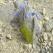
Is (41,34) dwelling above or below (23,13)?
below

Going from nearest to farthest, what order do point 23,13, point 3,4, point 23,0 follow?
1. point 23,13
2. point 23,0
3. point 3,4

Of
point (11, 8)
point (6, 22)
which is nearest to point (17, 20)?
point (6, 22)

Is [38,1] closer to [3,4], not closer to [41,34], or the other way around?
[3,4]

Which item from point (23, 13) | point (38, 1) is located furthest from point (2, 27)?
point (38, 1)

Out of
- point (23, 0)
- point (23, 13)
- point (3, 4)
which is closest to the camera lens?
point (23, 13)

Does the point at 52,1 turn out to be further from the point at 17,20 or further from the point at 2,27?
the point at 2,27

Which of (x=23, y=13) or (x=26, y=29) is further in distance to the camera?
(x=23, y=13)
